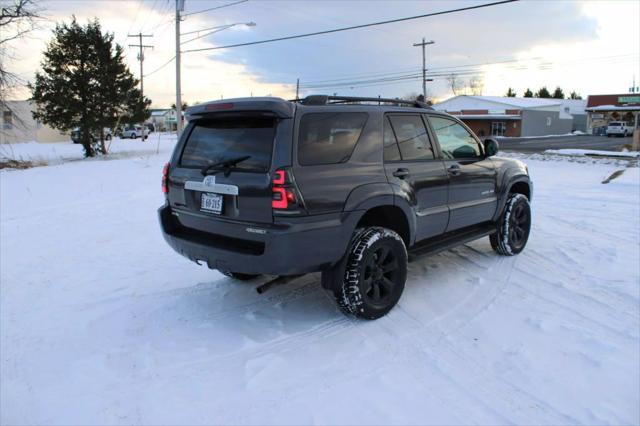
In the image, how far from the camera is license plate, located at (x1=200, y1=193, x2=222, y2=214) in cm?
382

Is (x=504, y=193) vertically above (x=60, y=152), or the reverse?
(x=60, y=152)

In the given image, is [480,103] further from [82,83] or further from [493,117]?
[82,83]

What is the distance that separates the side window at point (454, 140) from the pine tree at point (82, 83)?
25.0 metres

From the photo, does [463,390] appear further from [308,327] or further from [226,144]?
[226,144]

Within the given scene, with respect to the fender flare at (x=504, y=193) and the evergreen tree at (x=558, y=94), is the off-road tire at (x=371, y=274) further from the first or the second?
the evergreen tree at (x=558, y=94)

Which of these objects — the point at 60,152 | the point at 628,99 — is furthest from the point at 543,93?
the point at 60,152

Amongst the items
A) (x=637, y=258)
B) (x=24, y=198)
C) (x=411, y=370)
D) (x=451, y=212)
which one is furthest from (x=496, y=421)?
(x=24, y=198)

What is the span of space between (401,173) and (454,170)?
949 millimetres

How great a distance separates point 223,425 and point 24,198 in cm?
1048

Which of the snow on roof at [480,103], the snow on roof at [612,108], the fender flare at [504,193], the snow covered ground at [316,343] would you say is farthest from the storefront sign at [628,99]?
the fender flare at [504,193]

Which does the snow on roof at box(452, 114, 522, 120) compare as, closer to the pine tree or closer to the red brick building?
the red brick building

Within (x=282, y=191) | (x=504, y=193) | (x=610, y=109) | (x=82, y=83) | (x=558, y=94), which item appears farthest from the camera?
(x=558, y=94)

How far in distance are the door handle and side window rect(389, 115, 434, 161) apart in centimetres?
16

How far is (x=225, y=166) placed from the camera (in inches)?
149
